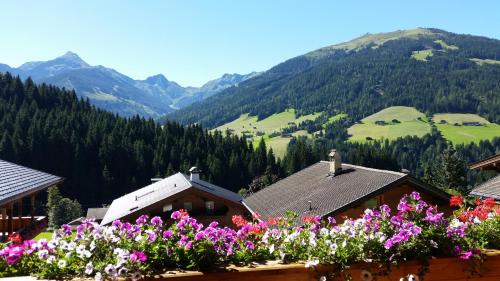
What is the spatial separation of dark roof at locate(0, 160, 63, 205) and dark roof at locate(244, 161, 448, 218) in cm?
1201

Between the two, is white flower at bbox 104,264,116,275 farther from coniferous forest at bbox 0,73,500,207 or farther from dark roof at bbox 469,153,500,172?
coniferous forest at bbox 0,73,500,207

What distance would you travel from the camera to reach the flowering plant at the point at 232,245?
3.49m

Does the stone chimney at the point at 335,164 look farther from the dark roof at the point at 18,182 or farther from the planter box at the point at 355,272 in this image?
the planter box at the point at 355,272

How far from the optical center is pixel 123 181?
9538 cm

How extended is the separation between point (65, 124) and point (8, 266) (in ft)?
352

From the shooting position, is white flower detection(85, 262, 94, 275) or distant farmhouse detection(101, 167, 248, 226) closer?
white flower detection(85, 262, 94, 275)

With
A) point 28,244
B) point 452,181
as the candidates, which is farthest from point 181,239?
point 452,181

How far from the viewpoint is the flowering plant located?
3486mm

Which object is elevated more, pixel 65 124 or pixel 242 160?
pixel 65 124

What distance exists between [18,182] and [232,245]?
13.5m

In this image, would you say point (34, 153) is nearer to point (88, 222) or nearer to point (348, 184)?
point (348, 184)

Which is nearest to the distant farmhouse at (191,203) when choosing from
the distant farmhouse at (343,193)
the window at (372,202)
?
the distant farmhouse at (343,193)

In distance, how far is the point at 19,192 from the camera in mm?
13477

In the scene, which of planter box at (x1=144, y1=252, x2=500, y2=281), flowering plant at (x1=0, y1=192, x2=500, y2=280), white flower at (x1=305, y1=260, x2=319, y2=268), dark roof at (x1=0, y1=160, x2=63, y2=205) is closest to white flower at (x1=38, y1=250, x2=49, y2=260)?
flowering plant at (x1=0, y1=192, x2=500, y2=280)
